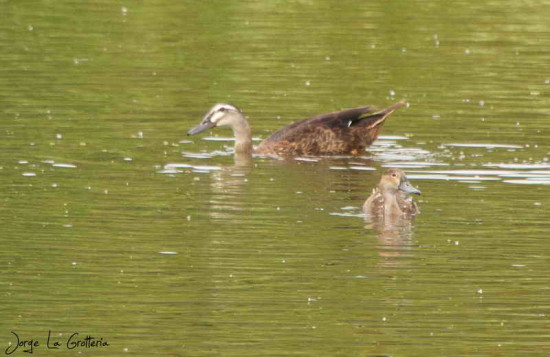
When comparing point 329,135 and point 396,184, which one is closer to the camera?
point 396,184

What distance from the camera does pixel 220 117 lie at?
749 inches

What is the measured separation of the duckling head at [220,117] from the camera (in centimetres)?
1886

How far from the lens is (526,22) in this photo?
28469mm

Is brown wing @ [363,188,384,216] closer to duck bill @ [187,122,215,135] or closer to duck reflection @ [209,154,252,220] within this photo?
duck reflection @ [209,154,252,220]

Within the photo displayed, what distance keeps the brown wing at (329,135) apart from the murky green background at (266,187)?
0.38 metres

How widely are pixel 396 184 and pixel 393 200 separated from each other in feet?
0.65

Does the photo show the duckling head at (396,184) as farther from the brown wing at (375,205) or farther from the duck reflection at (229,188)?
the duck reflection at (229,188)

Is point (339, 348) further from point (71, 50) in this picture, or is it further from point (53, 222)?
point (71, 50)

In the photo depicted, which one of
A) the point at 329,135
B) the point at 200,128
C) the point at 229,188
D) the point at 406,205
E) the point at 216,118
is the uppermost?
the point at 216,118

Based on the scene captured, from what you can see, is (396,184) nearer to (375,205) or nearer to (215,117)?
(375,205)

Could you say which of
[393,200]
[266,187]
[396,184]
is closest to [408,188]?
[396,184]

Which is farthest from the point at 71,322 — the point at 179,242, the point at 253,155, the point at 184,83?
the point at 184,83

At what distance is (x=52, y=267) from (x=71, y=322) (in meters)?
1.57
